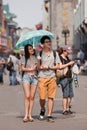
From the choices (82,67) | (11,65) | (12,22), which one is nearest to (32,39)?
(11,65)

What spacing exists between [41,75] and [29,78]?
266mm

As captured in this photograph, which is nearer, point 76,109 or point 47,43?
point 47,43

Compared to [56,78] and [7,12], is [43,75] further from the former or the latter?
[7,12]

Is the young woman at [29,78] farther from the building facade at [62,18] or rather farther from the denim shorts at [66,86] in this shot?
the building facade at [62,18]

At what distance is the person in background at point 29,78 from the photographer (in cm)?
1278

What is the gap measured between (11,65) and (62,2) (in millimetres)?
54039

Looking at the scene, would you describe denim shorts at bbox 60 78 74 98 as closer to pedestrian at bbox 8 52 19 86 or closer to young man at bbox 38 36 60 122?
young man at bbox 38 36 60 122

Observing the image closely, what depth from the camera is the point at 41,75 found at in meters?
12.8

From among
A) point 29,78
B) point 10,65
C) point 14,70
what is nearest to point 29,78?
point 29,78

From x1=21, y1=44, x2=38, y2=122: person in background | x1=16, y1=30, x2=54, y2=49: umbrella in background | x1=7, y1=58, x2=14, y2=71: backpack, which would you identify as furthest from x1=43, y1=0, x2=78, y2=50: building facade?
x1=21, y1=44, x2=38, y2=122: person in background

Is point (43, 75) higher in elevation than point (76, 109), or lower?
higher

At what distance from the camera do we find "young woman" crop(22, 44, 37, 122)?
12773mm

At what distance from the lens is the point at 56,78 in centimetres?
1391

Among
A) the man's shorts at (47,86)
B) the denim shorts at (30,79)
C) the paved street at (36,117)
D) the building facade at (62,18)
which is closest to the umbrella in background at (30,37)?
the denim shorts at (30,79)
